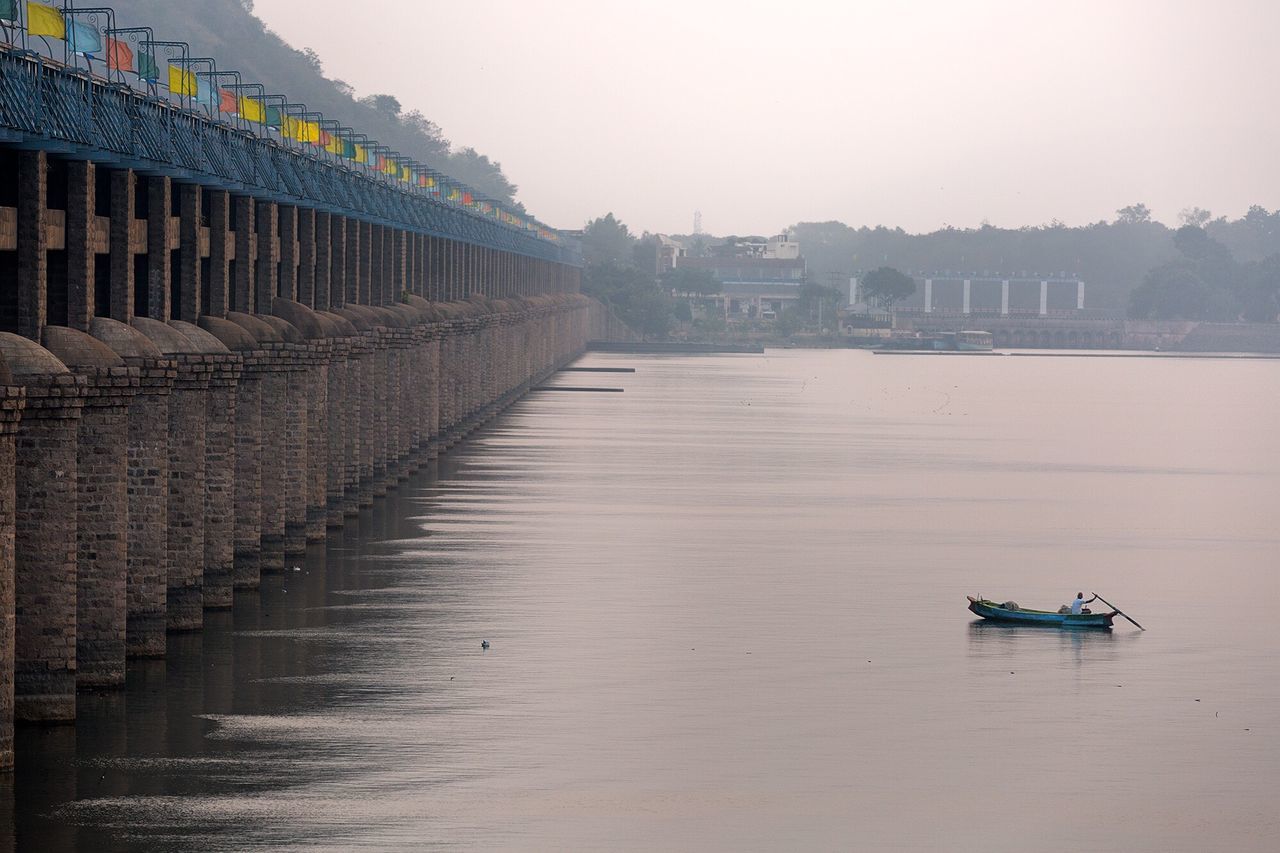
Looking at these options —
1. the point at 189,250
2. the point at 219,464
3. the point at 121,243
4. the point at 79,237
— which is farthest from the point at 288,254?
the point at 219,464

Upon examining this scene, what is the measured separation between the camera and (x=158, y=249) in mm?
51500

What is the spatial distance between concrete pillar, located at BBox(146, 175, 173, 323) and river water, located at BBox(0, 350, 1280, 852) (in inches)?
306

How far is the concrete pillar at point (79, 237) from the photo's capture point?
149ft

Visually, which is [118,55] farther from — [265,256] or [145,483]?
[265,256]

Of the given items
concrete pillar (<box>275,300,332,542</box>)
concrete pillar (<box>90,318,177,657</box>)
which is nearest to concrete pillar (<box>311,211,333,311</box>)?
concrete pillar (<box>275,300,332,542</box>)

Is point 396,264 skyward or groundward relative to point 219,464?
skyward

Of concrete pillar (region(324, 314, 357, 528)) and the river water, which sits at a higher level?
concrete pillar (region(324, 314, 357, 528))

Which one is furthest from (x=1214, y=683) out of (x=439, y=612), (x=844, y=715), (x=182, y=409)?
(x=182, y=409)

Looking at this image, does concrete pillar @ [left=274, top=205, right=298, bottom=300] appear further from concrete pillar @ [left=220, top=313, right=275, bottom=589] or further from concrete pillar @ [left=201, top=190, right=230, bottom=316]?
concrete pillar @ [left=220, top=313, right=275, bottom=589]

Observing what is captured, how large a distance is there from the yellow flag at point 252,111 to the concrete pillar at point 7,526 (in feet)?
120

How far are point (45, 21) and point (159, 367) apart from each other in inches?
453

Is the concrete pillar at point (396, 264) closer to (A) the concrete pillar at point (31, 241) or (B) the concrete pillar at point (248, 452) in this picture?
(B) the concrete pillar at point (248, 452)

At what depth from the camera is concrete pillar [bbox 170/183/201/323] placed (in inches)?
2195

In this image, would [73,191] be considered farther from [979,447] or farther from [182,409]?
[979,447]
